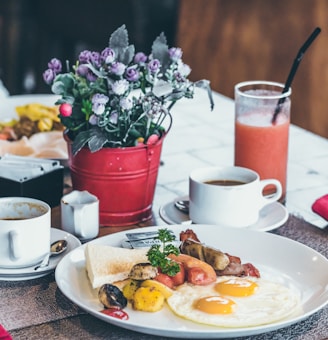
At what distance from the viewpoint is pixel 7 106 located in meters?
2.37

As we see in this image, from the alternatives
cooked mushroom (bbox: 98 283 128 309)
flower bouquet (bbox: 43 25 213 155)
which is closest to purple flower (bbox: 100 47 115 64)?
flower bouquet (bbox: 43 25 213 155)

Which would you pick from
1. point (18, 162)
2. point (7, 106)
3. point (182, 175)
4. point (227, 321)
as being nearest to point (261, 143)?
point (182, 175)

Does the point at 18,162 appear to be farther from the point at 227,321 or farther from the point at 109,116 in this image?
the point at 227,321

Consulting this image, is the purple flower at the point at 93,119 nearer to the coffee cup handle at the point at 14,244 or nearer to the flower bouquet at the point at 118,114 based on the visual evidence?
the flower bouquet at the point at 118,114

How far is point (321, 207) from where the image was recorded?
1.60 m

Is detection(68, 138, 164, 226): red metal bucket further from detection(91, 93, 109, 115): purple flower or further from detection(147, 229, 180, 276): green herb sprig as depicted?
detection(147, 229, 180, 276): green herb sprig

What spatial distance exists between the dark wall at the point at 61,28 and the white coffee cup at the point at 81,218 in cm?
367

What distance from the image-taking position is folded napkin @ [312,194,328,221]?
159cm

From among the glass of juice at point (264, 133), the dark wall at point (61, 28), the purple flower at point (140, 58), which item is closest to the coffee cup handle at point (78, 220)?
the purple flower at point (140, 58)

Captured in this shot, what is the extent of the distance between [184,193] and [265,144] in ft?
0.72

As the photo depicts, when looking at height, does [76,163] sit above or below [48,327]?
above

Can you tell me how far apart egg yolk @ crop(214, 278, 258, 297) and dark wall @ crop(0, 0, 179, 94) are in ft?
13.1

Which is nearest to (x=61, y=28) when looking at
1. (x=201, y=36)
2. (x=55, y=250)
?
(x=201, y=36)

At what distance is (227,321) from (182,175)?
2.76ft
